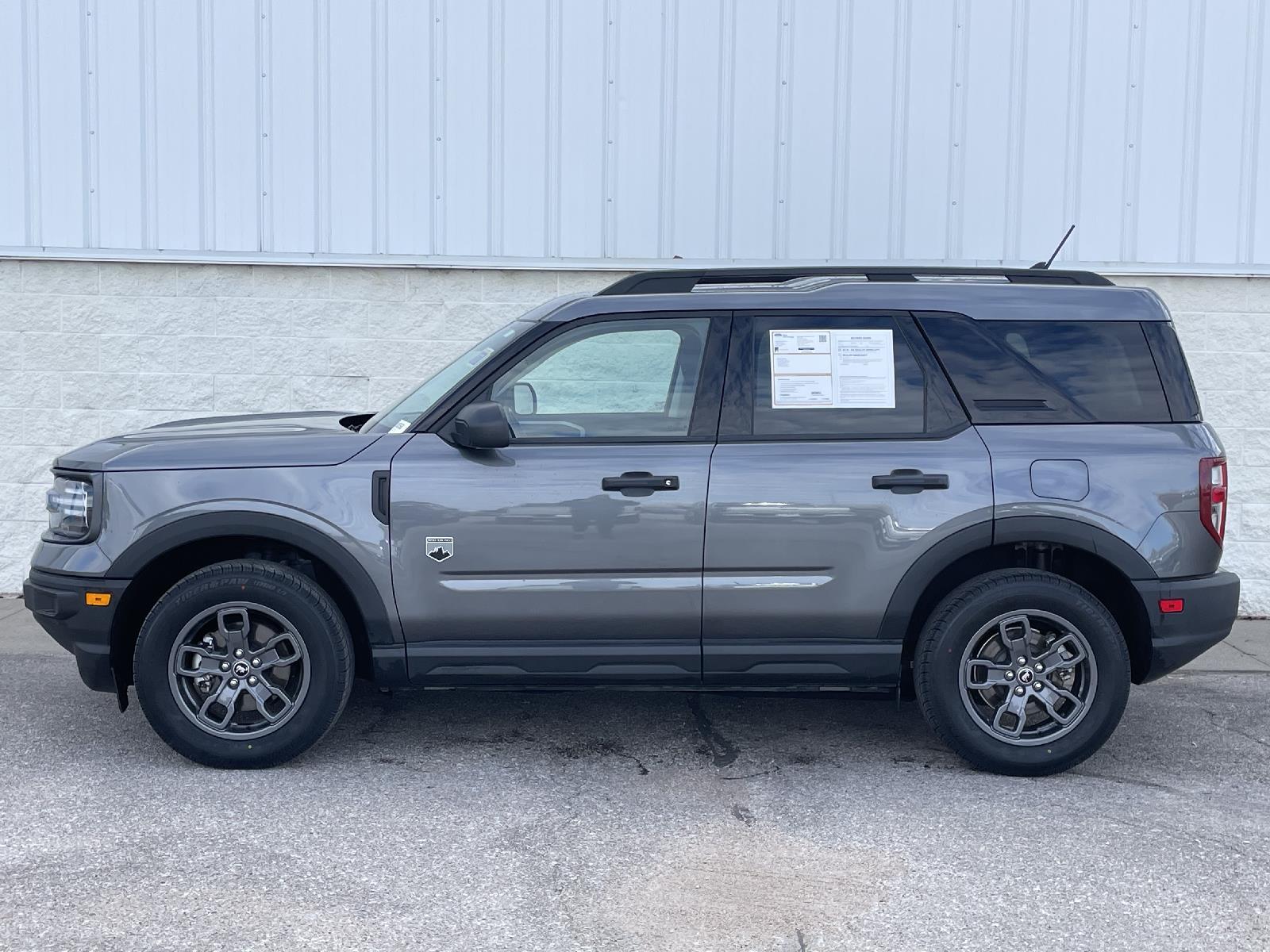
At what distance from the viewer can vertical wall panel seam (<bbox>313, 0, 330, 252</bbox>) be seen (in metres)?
8.45

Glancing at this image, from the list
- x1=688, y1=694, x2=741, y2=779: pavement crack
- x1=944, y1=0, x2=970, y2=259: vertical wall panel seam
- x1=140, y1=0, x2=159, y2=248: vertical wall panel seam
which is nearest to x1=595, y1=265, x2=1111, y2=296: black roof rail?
x1=688, y1=694, x2=741, y2=779: pavement crack

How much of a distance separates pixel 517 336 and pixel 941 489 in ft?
5.59

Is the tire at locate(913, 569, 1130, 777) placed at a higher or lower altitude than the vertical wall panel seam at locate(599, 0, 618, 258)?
lower

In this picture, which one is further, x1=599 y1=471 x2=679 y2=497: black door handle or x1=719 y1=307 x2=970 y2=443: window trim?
x1=719 y1=307 x2=970 y2=443: window trim

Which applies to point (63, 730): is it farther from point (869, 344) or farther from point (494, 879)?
point (869, 344)

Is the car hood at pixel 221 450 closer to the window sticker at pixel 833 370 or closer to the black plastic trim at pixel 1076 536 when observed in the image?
the window sticker at pixel 833 370

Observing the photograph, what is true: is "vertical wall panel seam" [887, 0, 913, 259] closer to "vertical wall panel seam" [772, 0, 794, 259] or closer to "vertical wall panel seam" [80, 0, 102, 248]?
"vertical wall panel seam" [772, 0, 794, 259]

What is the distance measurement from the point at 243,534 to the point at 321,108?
4.41 metres

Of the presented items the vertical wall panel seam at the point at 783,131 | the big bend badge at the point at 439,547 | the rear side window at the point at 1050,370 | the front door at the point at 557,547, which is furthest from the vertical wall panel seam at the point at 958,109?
the big bend badge at the point at 439,547

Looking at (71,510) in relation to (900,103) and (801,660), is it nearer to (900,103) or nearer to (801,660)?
(801,660)

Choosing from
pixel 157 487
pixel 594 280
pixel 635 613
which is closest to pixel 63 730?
pixel 157 487

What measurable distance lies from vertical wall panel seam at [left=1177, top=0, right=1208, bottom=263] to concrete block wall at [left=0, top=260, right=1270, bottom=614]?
0.34 m

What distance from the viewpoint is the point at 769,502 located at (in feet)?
16.2

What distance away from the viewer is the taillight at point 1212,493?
4977mm
